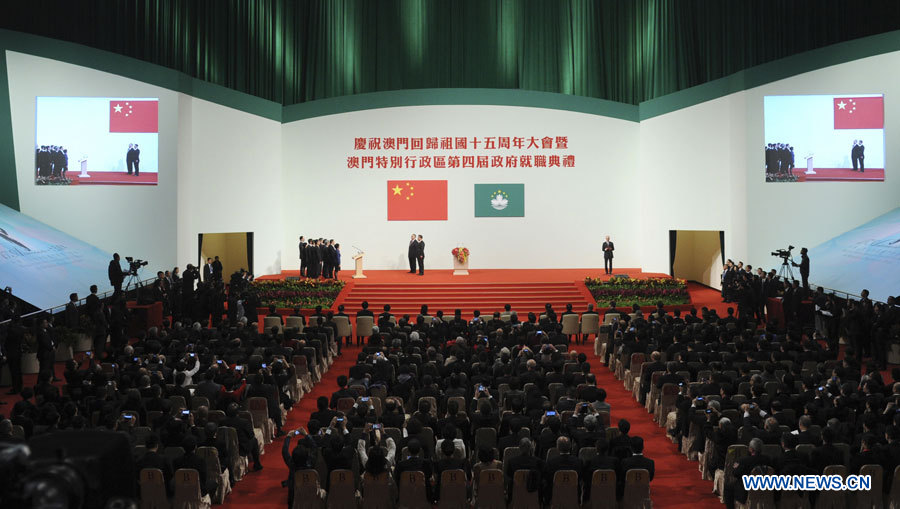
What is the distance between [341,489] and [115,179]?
13.6 m

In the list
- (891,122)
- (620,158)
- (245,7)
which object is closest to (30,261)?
(245,7)

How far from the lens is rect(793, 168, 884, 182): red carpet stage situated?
18016 mm

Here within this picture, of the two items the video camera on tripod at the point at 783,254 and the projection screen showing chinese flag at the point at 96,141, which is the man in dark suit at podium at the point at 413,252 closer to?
the projection screen showing chinese flag at the point at 96,141

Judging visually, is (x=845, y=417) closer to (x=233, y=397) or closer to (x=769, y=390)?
(x=769, y=390)

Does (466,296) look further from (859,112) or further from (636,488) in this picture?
(636,488)

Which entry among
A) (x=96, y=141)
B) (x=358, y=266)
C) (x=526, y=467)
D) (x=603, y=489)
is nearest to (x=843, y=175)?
(x=358, y=266)

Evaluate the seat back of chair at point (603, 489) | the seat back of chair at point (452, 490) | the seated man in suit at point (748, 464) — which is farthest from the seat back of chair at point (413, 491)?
the seated man in suit at point (748, 464)

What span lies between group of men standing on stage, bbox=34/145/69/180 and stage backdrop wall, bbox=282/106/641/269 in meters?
7.49

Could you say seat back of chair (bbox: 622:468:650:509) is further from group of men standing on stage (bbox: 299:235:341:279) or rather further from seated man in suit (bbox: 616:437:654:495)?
group of men standing on stage (bbox: 299:235:341:279)

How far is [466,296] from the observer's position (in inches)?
770

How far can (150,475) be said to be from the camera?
690 cm

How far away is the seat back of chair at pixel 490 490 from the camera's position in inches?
273

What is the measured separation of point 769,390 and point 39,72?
643 inches

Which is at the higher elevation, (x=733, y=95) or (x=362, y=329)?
(x=733, y=95)
